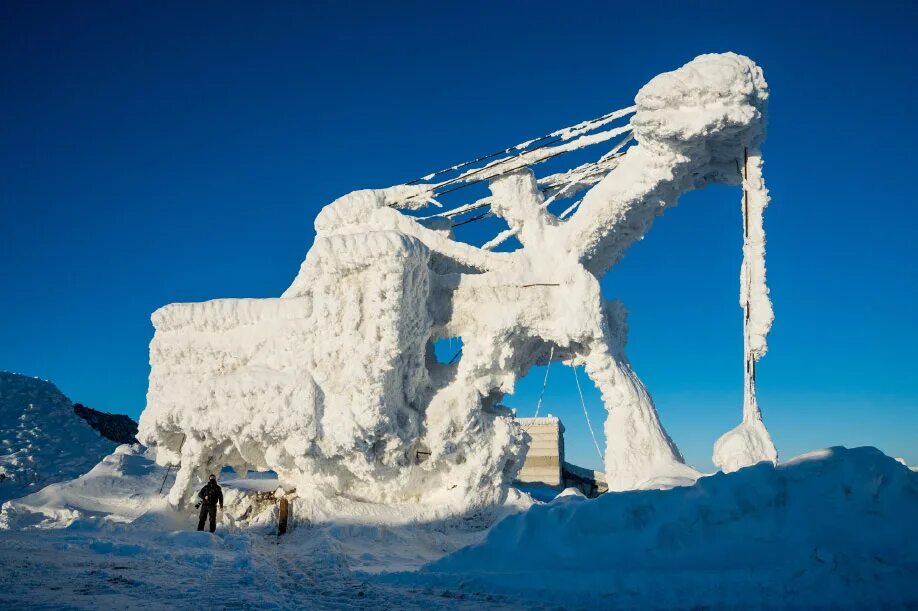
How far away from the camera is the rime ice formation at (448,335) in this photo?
39.6 ft

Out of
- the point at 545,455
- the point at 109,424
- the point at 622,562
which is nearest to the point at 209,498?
the point at 622,562

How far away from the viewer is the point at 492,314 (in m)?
13.6

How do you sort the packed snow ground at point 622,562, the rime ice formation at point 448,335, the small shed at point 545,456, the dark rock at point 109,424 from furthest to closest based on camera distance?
the dark rock at point 109,424 < the small shed at point 545,456 < the rime ice formation at point 448,335 < the packed snow ground at point 622,562

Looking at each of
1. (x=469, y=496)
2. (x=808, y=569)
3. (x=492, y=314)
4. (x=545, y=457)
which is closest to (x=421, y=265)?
(x=492, y=314)

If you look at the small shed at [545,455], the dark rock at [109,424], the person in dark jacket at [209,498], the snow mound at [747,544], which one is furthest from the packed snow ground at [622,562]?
the dark rock at [109,424]

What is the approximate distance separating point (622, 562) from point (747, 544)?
3.82 ft

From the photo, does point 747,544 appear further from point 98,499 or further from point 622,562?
point 98,499

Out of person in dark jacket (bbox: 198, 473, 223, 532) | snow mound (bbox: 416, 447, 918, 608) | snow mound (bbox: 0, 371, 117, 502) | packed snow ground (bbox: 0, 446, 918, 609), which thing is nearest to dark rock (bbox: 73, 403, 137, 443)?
snow mound (bbox: 0, 371, 117, 502)

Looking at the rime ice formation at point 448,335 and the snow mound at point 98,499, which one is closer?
the rime ice formation at point 448,335

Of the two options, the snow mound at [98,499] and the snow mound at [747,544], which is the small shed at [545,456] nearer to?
the snow mound at [98,499]

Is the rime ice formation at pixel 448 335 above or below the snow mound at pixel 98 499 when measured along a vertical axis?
above

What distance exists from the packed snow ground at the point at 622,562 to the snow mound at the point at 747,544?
0.04 feet

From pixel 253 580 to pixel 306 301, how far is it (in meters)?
6.39

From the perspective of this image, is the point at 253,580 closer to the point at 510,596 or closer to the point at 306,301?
the point at 510,596
